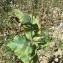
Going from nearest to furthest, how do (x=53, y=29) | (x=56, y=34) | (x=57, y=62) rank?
(x=57, y=62) → (x=56, y=34) → (x=53, y=29)

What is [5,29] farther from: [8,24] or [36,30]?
[36,30]

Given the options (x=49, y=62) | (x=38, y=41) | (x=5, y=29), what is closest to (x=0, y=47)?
(x=5, y=29)

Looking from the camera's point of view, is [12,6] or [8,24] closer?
[8,24]

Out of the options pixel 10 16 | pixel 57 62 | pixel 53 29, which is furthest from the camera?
pixel 10 16

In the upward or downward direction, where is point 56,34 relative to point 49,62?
upward

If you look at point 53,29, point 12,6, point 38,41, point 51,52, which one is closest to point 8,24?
point 12,6

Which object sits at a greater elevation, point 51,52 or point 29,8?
point 29,8

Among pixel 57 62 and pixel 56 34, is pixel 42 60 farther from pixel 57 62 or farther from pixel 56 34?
pixel 56 34

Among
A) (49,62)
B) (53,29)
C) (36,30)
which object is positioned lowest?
(49,62)

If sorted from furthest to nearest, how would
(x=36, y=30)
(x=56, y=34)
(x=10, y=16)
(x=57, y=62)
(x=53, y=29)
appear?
(x=10, y=16)
(x=53, y=29)
(x=56, y=34)
(x=57, y=62)
(x=36, y=30)
